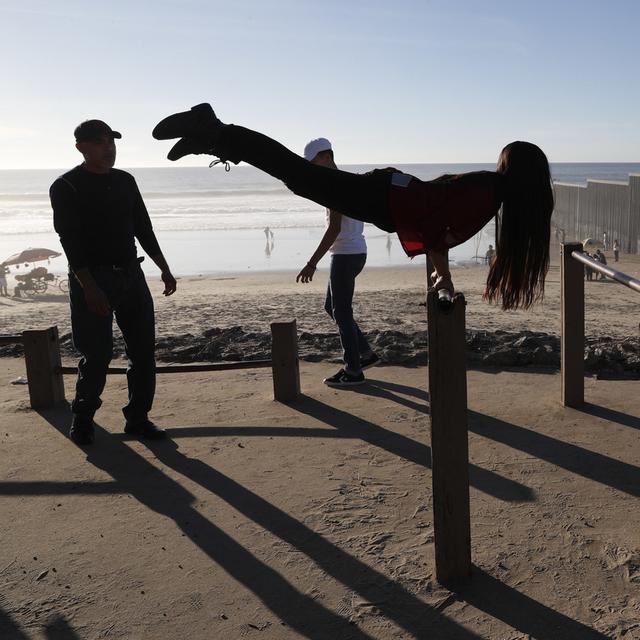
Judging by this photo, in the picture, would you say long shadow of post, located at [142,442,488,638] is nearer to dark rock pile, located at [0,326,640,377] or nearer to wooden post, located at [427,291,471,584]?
wooden post, located at [427,291,471,584]

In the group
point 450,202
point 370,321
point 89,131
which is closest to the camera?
point 450,202

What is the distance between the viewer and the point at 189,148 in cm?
343

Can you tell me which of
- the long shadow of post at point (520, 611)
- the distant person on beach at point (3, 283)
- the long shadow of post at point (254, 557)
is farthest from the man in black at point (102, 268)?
the distant person on beach at point (3, 283)

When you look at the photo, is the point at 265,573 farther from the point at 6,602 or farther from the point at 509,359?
the point at 509,359

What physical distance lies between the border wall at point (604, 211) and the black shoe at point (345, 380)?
25217 mm

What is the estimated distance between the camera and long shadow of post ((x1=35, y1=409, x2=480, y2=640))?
2643 millimetres

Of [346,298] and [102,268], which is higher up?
[102,268]

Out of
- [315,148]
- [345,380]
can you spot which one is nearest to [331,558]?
[345,380]

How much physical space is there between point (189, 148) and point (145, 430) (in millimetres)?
1968

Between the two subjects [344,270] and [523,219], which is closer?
[523,219]

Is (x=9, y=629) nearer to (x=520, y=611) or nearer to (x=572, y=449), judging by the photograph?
(x=520, y=611)

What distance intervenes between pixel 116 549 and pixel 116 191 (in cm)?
203

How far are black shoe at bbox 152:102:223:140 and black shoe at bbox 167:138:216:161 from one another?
0.08 feet

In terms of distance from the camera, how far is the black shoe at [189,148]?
3.36 meters
